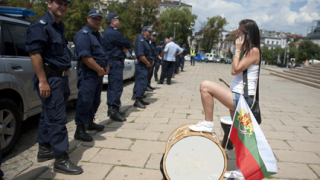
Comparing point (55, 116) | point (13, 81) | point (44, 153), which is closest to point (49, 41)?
point (55, 116)

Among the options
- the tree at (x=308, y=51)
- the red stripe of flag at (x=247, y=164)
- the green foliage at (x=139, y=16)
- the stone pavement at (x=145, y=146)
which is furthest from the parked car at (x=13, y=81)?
the tree at (x=308, y=51)

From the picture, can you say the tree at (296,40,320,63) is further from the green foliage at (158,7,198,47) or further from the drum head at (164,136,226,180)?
the drum head at (164,136,226,180)

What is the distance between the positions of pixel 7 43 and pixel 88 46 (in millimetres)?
1165

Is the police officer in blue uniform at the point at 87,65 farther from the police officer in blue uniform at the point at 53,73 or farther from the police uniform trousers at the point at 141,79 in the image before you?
the police uniform trousers at the point at 141,79

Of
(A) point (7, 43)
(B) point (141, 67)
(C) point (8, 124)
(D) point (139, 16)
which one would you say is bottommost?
(C) point (8, 124)

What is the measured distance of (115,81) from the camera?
196 inches

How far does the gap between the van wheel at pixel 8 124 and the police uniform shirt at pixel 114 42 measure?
6.91 ft

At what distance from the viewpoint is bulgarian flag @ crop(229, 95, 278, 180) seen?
224cm

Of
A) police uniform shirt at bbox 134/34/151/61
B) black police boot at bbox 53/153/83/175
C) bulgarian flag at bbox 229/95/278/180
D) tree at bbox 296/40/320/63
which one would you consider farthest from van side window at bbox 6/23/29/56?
tree at bbox 296/40/320/63

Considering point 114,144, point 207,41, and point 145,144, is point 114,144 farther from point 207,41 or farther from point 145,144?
point 207,41

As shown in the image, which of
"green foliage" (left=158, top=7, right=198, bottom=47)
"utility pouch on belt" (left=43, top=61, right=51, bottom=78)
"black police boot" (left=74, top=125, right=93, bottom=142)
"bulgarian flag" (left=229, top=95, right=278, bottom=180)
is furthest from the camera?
"green foliage" (left=158, top=7, right=198, bottom=47)

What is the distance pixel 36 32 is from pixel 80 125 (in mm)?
1697

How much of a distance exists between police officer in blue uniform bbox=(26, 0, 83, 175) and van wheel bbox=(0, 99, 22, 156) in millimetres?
654

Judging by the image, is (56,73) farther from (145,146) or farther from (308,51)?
(308,51)
